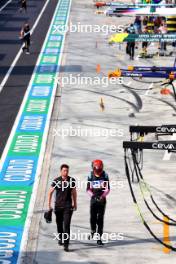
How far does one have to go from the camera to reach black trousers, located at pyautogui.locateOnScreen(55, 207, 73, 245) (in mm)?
14094

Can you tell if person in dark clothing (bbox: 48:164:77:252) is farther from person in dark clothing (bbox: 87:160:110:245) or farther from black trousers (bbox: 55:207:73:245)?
person in dark clothing (bbox: 87:160:110:245)

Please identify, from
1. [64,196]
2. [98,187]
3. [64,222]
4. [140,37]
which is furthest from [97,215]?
[140,37]

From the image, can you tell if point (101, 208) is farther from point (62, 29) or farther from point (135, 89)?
point (62, 29)

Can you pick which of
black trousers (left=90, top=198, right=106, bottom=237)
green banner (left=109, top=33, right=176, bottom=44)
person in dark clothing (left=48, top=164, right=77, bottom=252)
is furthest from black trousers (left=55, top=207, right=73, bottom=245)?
green banner (left=109, top=33, right=176, bottom=44)

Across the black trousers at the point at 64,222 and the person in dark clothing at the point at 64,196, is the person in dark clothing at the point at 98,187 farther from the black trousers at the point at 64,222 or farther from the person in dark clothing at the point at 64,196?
the black trousers at the point at 64,222

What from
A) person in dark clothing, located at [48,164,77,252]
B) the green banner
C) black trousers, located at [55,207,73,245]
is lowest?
black trousers, located at [55,207,73,245]

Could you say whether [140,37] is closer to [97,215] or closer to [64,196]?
[97,215]

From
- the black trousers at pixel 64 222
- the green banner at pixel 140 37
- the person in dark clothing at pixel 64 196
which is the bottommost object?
the black trousers at pixel 64 222

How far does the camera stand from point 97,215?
14.7m

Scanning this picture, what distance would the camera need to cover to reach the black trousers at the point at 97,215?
565 inches

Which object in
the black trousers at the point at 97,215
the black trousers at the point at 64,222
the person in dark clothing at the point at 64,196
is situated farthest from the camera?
the black trousers at the point at 97,215

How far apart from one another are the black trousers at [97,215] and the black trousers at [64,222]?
0.54 metres

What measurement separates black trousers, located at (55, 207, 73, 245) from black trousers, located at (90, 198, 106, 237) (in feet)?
1.77

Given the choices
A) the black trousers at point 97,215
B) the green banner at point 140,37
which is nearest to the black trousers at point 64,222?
the black trousers at point 97,215
